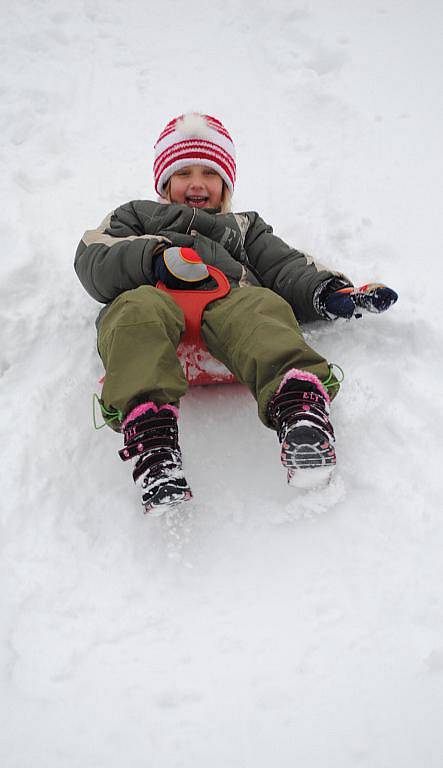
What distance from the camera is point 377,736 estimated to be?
98cm

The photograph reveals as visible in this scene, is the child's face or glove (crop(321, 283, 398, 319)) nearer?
glove (crop(321, 283, 398, 319))

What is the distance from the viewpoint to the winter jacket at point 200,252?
1724 mm

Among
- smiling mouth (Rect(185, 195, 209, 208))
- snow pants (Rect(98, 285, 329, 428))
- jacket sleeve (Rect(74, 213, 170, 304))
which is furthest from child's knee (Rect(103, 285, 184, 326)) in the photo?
smiling mouth (Rect(185, 195, 209, 208))

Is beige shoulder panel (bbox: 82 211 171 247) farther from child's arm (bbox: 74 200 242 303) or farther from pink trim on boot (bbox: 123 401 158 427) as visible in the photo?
pink trim on boot (bbox: 123 401 158 427)

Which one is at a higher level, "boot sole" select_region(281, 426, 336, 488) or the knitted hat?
the knitted hat

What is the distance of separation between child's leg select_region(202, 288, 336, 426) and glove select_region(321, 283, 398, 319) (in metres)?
0.30

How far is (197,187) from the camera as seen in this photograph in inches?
90.0

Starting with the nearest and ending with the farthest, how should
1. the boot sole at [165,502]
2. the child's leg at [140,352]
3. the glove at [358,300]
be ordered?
the boot sole at [165,502] < the child's leg at [140,352] < the glove at [358,300]

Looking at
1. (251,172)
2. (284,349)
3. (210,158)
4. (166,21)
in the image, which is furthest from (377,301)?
(166,21)

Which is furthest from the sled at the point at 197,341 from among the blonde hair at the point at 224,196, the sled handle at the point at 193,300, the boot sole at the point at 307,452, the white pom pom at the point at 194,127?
the white pom pom at the point at 194,127

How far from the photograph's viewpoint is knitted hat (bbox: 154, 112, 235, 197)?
235 cm

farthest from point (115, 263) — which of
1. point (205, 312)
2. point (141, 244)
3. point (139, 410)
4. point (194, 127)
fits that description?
point (194, 127)

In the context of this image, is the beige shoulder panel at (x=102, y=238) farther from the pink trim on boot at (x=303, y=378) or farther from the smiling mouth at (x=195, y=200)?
the pink trim on boot at (x=303, y=378)

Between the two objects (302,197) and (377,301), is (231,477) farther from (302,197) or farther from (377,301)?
(302,197)
